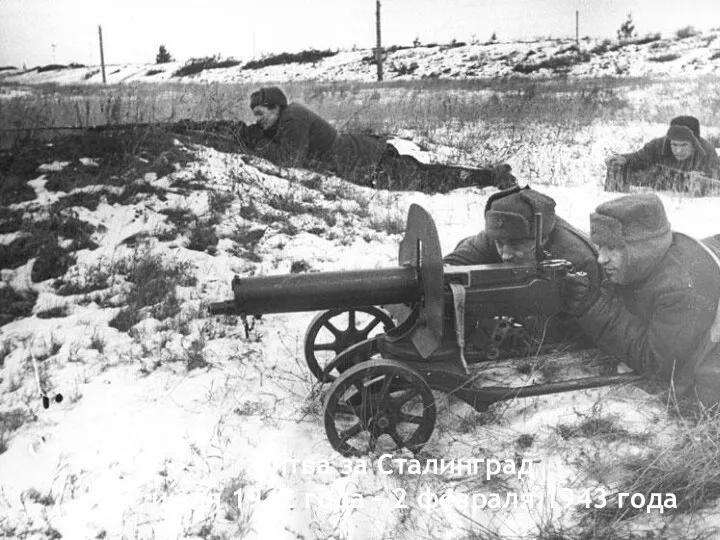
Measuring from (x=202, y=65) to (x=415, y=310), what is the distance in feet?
97.5

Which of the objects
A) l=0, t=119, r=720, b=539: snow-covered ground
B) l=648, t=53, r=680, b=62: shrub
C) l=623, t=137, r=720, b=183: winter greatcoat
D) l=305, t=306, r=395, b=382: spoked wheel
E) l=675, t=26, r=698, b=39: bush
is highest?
l=675, t=26, r=698, b=39: bush

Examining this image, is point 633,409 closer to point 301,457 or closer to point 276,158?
point 301,457

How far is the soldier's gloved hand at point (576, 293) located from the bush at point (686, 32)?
61.8 ft

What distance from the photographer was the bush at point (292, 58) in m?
28.6

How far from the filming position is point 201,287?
16.4 feet

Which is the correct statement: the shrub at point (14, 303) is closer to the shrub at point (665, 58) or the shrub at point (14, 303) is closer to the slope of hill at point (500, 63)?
the slope of hill at point (500, 63)

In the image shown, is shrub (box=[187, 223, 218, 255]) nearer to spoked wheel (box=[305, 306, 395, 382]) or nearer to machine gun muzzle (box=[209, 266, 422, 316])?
spoked wheel (box=[305, 306, 395, 382])

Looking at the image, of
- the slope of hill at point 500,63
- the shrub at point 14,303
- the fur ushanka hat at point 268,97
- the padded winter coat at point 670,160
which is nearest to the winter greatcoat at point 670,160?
the padded winter coat at point 670,160

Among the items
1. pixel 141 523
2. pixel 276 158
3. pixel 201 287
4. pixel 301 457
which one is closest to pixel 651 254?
pixel 301 457

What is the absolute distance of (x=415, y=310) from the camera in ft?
11.2

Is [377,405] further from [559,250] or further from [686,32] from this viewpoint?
[686,32]

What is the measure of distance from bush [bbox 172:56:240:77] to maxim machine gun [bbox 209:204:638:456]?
28533mm

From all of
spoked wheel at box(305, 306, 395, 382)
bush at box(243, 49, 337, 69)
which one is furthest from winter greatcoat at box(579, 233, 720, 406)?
bush at box(243, 49, 337, 69)

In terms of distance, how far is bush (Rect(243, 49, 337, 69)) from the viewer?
93.9 feet
